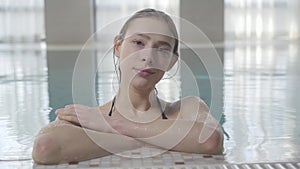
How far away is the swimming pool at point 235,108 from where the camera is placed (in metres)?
2.29

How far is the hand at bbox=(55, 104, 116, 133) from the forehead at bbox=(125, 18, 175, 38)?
0.38m

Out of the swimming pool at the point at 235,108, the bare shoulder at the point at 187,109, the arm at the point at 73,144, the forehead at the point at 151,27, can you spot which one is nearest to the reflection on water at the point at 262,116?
the swimming pool at the point at 235,108

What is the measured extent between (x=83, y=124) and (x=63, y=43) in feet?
41.5

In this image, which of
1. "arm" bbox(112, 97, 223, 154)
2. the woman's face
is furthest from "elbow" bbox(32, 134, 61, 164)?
the woman's face

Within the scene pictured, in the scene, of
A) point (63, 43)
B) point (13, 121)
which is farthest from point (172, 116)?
point (63, 43)

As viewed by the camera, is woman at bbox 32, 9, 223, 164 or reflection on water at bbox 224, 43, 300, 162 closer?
woman at bbox 32, 9, 223, 164

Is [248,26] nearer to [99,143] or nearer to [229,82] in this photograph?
[229,82]

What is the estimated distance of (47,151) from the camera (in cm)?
197

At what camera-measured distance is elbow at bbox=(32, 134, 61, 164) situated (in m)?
1.97

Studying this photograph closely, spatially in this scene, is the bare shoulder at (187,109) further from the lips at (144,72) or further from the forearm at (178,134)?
the lips at (144,72)

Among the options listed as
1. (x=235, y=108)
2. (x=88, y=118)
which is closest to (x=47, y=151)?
(x=88, y=118)

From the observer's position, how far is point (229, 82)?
5355 millimetres

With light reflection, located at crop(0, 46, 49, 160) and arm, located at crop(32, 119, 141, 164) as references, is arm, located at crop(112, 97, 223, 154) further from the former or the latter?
light reflection, located at crop(0, 46, 49, 160)

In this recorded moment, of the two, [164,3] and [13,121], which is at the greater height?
[164,3]
